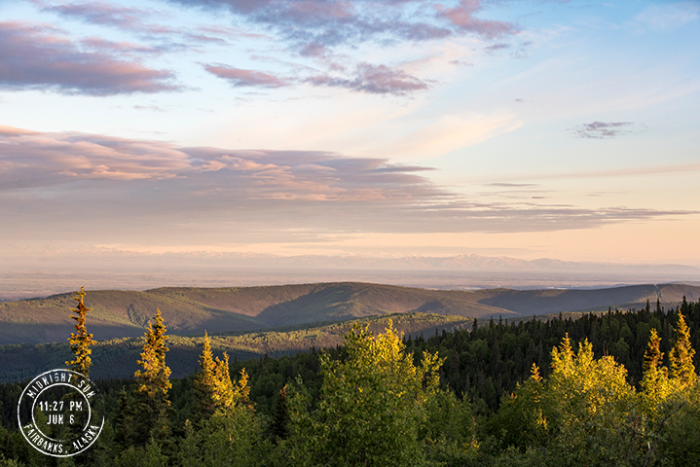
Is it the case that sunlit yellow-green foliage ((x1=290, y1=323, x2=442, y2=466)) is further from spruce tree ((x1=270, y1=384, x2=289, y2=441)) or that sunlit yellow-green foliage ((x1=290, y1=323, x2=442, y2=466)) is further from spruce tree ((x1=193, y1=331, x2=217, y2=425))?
spruce tree ((x1=270, y1=384, x2=289, y2=441))

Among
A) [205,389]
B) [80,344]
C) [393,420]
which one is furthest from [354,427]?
[205,389]

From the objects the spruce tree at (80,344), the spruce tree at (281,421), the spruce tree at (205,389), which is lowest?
the spruce tree at (281,421)

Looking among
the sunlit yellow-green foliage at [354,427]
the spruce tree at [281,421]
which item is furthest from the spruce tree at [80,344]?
the sunlit yellow-green foliage at [354,427]

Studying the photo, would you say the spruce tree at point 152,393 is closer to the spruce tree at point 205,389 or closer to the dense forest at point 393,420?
the dense forest at point 393,420

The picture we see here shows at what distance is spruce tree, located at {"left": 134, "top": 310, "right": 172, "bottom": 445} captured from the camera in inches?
2498

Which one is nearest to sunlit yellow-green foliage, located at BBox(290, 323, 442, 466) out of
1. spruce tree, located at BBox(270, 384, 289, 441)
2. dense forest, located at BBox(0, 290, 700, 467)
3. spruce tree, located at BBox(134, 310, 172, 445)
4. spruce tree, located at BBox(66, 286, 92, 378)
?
dense forest, located at BBox(0, 290, 700, 467)

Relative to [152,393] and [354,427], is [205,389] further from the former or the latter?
[354,427]

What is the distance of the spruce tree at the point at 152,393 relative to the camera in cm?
6344

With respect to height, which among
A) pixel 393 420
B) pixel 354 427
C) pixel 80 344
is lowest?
pixel 80 344

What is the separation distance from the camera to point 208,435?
5959 centimetres

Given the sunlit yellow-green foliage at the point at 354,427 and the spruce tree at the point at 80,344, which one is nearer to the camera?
the sunlit yellow-green foliage at the point at 354,427

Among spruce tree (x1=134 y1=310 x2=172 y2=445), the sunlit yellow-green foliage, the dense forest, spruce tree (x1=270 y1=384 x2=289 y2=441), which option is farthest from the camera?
spruce tree (x1=270 y1=384 x2=289 y2=441)

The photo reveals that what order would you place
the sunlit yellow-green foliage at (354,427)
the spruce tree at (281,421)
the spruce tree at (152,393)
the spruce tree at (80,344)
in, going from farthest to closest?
the spruce tree at (281,421) < the spruce tree at (152,393) < the spruce tree at (80,344) < the sunlit yellow-green foliage at (354,427)

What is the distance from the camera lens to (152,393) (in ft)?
210
